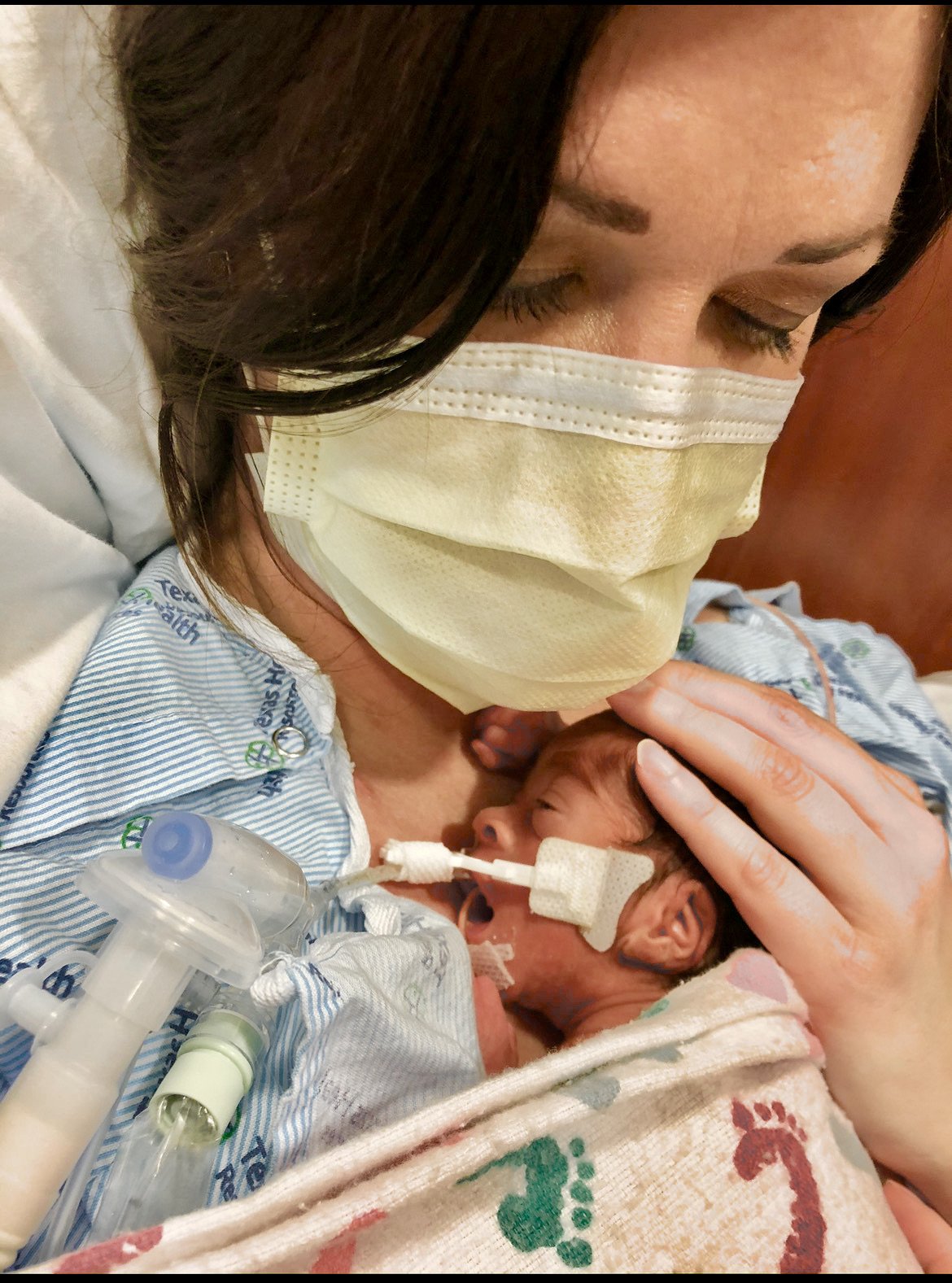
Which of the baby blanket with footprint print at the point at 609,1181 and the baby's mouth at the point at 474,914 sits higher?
the baby blanket with footprint print at the point at 609,1181

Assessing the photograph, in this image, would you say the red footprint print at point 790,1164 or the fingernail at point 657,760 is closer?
the red footprint print at point 790,1164

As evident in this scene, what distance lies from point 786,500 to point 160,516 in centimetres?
121

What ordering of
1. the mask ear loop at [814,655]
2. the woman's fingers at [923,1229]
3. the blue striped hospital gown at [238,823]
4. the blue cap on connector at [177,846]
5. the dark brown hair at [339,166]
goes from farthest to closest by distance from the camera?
the mask ear loop at [814,655]
the woman's fingers at [923,1229]
the blue striped hospital gown at [238,823]
the blue cap on connector at [177,846]
the dark brown hair at [339,166]

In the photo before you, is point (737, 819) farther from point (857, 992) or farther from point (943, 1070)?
point (943, 1070)

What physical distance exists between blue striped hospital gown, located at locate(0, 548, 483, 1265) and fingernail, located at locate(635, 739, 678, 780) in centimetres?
31

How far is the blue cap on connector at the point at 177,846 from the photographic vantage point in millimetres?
616

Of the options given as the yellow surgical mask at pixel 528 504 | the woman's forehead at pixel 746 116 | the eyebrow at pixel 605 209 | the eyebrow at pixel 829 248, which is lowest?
the yellow surgical mask at pixel 528 504

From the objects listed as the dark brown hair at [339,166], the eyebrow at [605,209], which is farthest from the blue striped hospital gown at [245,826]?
the eyebrow at [605,209]

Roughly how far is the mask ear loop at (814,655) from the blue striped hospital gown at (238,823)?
2.39 ft

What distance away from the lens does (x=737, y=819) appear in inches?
39.9

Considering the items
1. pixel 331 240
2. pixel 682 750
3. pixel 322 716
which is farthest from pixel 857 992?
pixel 331 240

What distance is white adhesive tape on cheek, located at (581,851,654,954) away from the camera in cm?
106

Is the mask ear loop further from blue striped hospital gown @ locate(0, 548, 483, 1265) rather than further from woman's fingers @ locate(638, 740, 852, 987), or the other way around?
blue striped hospital gown @ locate(0, 548, 483, 1265)

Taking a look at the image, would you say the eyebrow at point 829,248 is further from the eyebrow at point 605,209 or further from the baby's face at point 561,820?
the baby's face at point 561,820
